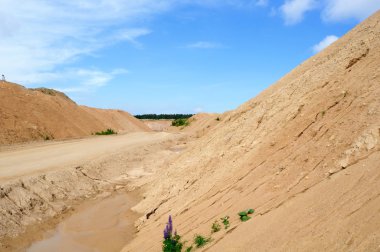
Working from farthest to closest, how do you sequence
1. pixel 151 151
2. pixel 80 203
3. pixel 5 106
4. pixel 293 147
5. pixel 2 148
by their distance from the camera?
pixel 5 106, pixel 151 151, pixel 2 148, pixel 80 203, pixel 293 147

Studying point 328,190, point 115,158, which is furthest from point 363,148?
point 115,158

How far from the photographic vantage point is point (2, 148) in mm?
18672

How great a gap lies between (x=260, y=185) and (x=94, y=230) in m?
5.02

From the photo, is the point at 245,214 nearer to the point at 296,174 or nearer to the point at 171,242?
the point at 296,174

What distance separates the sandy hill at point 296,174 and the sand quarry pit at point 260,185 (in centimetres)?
2

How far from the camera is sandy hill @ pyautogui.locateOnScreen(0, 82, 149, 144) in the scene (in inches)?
973

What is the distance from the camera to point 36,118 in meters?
28.0

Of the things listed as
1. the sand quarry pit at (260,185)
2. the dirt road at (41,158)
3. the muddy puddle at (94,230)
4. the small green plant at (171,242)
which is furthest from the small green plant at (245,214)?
the dirt road at (41,158)

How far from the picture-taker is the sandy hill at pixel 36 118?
81.0 ft

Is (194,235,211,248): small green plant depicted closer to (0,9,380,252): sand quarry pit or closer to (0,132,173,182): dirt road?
(0,9,380,252): sand quarry pit

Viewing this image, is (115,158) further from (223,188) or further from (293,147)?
(293,147)

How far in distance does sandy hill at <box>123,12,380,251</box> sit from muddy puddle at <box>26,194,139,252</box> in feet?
1.77

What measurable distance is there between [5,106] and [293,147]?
2490 centimetres

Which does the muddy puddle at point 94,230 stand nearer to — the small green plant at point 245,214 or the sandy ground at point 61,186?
the sandy ground at point 61,186
